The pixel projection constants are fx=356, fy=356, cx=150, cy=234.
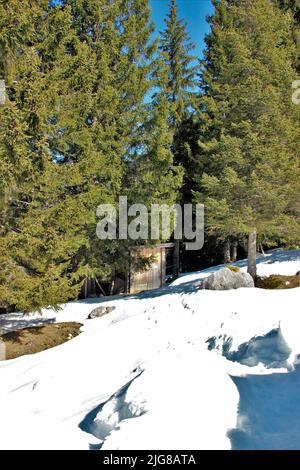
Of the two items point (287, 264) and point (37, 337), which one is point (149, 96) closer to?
point (287, 264)

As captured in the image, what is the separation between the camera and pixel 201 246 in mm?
24625

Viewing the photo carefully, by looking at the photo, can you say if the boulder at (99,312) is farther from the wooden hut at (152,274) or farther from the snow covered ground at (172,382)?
the wooden hut at (152,274)

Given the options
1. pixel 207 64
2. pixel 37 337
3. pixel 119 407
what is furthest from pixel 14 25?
pixel 207 64

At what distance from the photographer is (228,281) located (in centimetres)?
1323

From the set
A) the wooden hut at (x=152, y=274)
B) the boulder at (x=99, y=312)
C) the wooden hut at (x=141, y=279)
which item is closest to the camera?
the boulder at (x=99, y=312)

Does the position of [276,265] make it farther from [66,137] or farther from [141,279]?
[66,137]

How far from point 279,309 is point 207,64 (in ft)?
53.9

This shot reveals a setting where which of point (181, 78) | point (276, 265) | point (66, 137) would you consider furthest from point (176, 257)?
point (181, 78)

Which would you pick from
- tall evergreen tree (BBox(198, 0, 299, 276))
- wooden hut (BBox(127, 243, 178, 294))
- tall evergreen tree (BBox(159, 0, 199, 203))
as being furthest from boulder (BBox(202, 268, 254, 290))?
tall evergreen tree (BBox(159, 0, 199, 203))

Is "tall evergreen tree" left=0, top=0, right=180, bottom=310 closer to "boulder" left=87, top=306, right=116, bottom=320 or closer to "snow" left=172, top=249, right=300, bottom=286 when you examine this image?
"boulder" left=87, top=306, right=116, bottom=320

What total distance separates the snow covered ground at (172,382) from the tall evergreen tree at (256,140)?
365cm

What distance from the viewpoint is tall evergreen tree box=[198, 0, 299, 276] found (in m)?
14.0

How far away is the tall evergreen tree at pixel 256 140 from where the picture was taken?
45.8 ft

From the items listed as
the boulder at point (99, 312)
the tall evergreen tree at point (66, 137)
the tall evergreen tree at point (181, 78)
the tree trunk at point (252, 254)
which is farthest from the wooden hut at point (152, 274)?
the tree trunk at point (252, 254)
